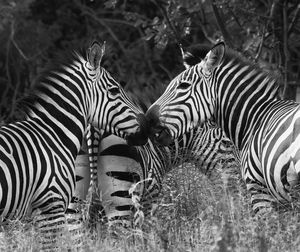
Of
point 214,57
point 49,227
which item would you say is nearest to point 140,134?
point 214,57

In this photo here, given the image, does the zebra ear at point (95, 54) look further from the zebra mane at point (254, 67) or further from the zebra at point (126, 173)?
the zebra mane at point (254, 67)

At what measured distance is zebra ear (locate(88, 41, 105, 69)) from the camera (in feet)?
24.8

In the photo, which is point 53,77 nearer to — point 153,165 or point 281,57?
point 153,165

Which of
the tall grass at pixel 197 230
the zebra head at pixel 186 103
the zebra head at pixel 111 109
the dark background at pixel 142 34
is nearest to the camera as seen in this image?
the tall grass at pixel 197 230

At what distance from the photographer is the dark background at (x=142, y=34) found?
35.7 ft

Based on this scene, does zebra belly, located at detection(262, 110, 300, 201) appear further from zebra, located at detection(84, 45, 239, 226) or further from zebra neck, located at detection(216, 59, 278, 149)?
zebra, located at detection(84, 45, 239, 226)

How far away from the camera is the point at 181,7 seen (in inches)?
439

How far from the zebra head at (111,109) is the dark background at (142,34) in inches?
68.1

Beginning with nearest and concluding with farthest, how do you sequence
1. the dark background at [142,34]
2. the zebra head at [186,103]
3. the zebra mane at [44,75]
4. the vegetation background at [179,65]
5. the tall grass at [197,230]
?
the tall grass at [197,230] → the vegetation background at [179,65] → the zebra mane at [44,75] → the zebra head at [186,103] → the dark background at [142,34]

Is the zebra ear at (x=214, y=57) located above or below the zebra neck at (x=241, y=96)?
above

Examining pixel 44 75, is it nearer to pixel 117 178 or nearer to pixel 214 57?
pixel 117 178

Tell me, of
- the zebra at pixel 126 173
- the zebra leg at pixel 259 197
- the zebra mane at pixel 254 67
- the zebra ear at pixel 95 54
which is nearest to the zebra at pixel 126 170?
the zebra at pixel 126 173

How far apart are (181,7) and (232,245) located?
5931 millimetres

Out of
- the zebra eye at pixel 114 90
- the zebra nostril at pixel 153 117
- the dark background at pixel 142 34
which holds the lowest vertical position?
the zebra nostril at pixel 153 117
